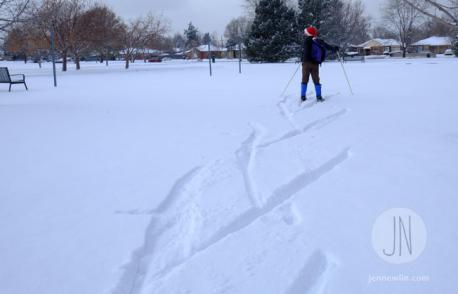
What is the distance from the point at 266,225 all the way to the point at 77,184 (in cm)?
216

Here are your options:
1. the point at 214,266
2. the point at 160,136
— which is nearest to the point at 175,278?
the point at 214,266

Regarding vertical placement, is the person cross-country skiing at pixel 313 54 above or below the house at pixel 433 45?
below

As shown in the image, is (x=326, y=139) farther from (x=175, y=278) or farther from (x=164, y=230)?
(x=175, y=278)

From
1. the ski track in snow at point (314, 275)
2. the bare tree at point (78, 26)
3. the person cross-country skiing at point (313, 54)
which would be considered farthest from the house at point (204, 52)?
the ski track in snow at point (314, 275)

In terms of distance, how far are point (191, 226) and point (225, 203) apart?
19.9 inches

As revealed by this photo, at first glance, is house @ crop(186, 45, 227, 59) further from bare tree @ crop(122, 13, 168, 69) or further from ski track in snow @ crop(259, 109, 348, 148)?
ski track in snow @ crop(259, 109, 348, 148)

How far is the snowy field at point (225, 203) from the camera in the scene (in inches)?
97.7

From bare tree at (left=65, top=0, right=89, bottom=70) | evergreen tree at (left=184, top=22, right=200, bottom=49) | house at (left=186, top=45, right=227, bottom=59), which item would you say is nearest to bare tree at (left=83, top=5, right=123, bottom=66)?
bare tree at (left=65, top=0, right=89, bottom=70)

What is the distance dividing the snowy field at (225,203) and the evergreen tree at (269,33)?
1416 inches

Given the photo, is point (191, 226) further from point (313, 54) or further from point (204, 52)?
point (204, 52)

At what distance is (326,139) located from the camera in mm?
5750

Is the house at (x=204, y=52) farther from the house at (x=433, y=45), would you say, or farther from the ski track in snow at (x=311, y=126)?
the ski track in snow at (x=311, y=126)

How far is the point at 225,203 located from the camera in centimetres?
355

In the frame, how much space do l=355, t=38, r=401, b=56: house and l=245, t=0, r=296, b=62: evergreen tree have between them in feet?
151
